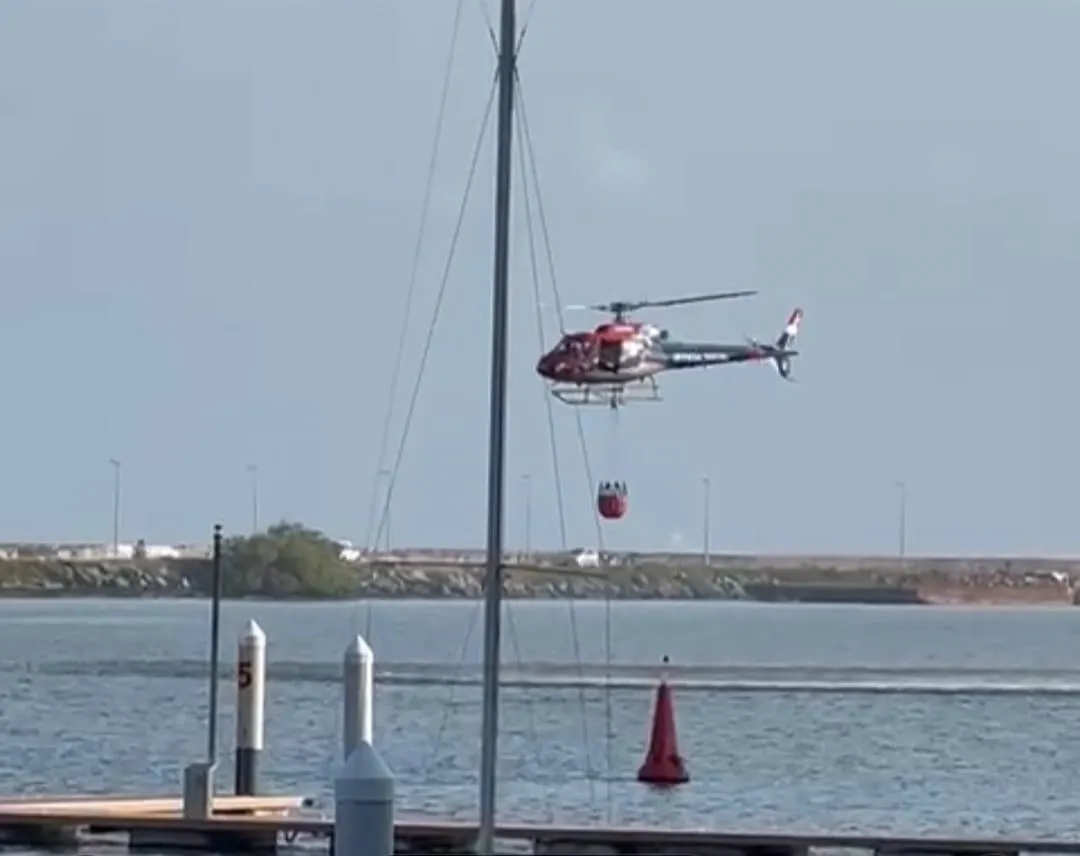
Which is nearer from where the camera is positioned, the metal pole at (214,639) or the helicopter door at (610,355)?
the metal pole at (214,639)

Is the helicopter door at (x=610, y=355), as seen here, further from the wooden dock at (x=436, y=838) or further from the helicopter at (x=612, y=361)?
the wooden dock at (x=436, y=838)

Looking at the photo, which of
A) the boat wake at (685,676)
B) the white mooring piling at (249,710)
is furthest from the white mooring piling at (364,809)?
the boat wake at (685,676)

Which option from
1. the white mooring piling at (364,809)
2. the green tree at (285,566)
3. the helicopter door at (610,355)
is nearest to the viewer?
the white mooring piling at (364,809)

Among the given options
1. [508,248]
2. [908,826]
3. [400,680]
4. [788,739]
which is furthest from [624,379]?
[508,248]

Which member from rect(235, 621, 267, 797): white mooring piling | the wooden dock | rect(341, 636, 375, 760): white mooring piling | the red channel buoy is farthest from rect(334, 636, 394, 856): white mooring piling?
the red channel buoy

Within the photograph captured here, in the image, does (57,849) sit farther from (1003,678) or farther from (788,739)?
(1003,678)

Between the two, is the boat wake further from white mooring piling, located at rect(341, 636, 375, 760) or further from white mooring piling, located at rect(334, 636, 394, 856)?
white mooring piling, located at rect(334, 636, 394, 856)

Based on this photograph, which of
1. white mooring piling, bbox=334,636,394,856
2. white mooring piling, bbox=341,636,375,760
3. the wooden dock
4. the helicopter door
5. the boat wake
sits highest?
the helicopter door
